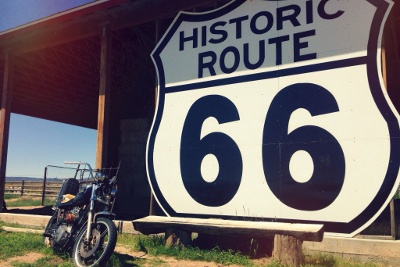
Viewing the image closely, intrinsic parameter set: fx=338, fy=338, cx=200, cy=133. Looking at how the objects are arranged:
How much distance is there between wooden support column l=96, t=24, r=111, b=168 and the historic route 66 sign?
1153 mm

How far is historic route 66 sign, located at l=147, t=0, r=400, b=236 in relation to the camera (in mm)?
4348

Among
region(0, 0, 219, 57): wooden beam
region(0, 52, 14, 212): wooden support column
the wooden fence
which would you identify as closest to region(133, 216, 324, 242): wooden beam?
region(0, 0, 219, 57): wooden beam

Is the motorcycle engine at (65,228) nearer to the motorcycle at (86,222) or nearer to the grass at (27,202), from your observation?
the motorcycle at (86,222)

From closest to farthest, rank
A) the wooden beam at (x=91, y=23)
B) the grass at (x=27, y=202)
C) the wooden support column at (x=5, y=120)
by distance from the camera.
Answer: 1. the wooden beam at (x=91, y=23)
2. the wooden support column at (x=5, y=120)
3. the grass at (x=27, y=202)

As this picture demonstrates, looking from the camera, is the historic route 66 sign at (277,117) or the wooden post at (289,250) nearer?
the wooden post at (289,250)

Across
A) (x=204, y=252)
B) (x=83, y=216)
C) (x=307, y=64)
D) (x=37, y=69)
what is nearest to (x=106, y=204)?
(x=83, y=216)

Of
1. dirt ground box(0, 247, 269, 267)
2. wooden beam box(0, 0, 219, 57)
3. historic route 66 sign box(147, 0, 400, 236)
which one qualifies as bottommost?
dirt ground box(0, 247, 269, 267)

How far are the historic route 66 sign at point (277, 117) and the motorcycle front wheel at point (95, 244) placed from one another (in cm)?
170

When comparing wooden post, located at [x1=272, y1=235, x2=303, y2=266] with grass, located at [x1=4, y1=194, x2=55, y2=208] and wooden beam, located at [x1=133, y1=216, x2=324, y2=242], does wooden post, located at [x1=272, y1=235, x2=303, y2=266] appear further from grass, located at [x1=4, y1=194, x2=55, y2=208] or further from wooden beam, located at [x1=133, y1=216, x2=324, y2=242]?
grass, located at [x1=4, y1=194, x2=55, y2=208]

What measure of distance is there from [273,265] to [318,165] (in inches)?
57.8

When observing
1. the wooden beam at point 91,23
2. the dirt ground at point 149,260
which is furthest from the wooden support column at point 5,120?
the dirt ground at point 149,260

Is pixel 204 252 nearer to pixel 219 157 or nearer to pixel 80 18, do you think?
pixel 219 157

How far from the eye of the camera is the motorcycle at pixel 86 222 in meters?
3.99

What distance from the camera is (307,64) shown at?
4824mm
